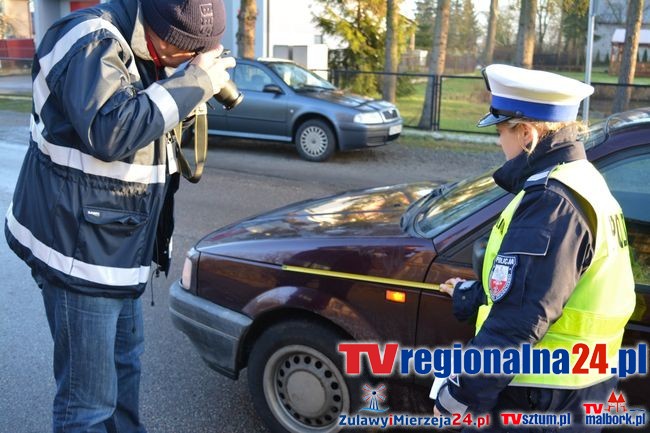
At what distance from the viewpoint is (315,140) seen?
36.9ft

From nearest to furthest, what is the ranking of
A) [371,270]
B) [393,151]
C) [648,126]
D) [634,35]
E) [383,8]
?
1. [648,126]
2. [371,270]
3. [393,151]
4. [634,35]
5. [383,8]

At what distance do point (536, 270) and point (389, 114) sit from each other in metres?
10.1

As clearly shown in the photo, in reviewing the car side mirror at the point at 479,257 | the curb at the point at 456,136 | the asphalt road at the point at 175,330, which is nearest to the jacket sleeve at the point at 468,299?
the car side mirror at the point at 479,257

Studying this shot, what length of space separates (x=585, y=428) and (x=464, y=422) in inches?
14.0

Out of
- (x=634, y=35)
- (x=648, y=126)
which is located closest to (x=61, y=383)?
(x=648, y=126)

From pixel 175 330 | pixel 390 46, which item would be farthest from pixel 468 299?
pixel 390 46

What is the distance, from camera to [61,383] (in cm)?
239

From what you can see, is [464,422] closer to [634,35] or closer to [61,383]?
[61,383]

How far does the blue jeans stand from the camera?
2.28 metres

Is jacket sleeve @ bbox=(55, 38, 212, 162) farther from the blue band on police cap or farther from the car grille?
the car grille

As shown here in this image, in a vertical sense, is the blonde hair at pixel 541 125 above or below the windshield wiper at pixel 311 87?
above

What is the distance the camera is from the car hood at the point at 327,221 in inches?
124

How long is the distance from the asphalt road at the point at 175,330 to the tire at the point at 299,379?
0.94ft

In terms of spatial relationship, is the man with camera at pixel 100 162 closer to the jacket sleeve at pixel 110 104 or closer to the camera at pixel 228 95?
the jacket sleeve at pixel 110 104
